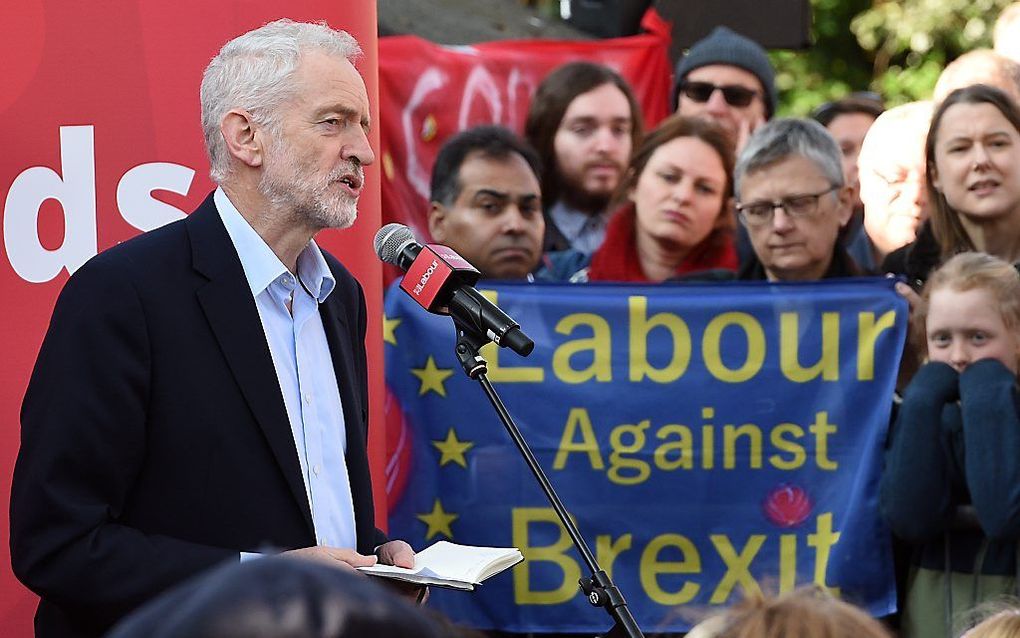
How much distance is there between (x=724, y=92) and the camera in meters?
6.72

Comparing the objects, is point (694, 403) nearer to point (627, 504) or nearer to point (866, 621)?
point (627, 504)

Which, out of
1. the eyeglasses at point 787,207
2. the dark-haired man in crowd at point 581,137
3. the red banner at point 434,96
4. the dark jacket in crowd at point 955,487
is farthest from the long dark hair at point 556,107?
the dark jacket in crowd at point 955,487

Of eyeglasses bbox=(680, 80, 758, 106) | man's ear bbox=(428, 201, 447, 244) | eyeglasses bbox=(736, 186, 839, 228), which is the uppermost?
eyeglasses bbox=(680, 80, 758, 106)

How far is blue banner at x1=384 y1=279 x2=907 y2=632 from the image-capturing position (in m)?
4.68

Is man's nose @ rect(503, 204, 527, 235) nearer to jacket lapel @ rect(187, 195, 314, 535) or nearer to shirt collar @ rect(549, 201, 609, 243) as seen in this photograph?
shirt collar @ rect(549, 201, 609, 243)

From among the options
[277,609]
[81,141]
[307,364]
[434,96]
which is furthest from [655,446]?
[277,609]

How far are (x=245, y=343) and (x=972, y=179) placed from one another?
276 centimetres

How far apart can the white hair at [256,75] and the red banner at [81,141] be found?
641mm

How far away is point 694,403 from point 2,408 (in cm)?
208

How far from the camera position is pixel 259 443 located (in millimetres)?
2910

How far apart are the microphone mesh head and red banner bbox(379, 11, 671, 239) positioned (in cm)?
363

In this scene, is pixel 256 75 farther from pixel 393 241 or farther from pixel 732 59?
pixel 732 59

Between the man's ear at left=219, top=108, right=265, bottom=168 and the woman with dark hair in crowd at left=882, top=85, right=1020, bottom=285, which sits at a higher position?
the man's ear at left=219, top=108, right=265, bottom=168

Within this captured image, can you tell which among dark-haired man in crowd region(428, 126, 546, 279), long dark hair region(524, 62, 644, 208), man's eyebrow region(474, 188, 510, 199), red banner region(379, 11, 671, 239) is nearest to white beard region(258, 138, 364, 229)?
dark-haired man in crowd region(428, 126, 546, 279)
